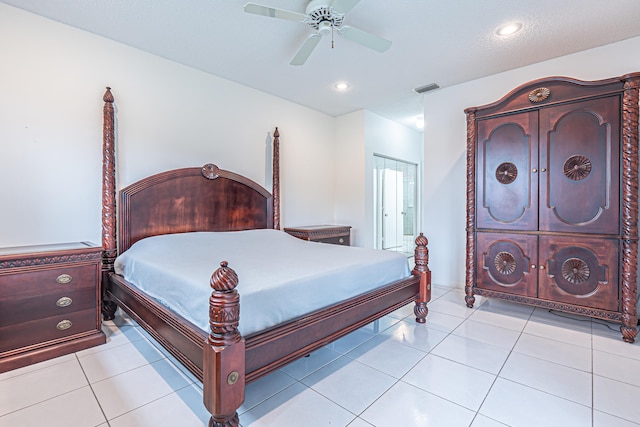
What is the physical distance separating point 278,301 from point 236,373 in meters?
0.39

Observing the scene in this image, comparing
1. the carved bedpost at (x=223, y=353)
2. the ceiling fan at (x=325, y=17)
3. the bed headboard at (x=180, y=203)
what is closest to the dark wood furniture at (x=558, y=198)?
the ceiling fan at (x=325, y=17)

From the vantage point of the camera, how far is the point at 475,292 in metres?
3.11

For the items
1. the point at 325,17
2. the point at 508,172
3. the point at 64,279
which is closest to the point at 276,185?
the point at 325,17

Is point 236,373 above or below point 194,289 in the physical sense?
below

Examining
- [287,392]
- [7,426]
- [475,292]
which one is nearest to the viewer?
[7,426]

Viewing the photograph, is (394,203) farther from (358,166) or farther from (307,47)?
(307,47)

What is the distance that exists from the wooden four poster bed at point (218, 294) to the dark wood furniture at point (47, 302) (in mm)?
259

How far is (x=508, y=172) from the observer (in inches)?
116

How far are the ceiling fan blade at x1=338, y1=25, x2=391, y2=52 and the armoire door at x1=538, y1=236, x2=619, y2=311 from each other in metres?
2.21

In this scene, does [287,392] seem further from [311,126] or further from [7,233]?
[311,126]

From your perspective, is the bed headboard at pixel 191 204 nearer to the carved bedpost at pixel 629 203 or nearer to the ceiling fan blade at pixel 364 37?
the ceiling fan blade at pixel 364 37

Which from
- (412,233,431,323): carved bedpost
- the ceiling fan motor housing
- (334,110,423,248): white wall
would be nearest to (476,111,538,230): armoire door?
(412,233,431,323): carved bedpost

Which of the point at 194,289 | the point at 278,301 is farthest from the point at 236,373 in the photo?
the point at 194,289

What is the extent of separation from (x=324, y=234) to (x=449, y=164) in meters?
1.88
